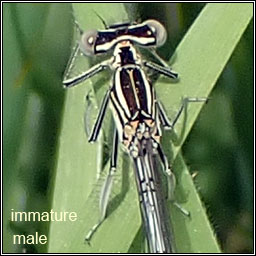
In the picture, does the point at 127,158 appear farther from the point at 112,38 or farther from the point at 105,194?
the point at 112,38

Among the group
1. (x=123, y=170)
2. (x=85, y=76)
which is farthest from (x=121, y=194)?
(x=85, y=76)

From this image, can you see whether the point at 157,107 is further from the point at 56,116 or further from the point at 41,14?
the point at 41,14

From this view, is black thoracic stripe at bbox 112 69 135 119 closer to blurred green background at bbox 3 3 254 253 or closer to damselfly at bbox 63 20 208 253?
damselfly at bbox 63 20 208 253

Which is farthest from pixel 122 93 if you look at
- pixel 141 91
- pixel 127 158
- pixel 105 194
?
pixel 105 194

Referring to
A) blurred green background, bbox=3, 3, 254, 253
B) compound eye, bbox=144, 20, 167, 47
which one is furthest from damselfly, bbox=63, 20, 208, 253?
blurred green background, bbox=3, 3, 254, 253

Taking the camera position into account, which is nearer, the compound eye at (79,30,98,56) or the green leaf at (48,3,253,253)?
the green leaf at (48,3,253,253)

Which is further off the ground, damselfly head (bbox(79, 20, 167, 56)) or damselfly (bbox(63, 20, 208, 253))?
damselfly head (bbox(79, 20, 167, 56))
